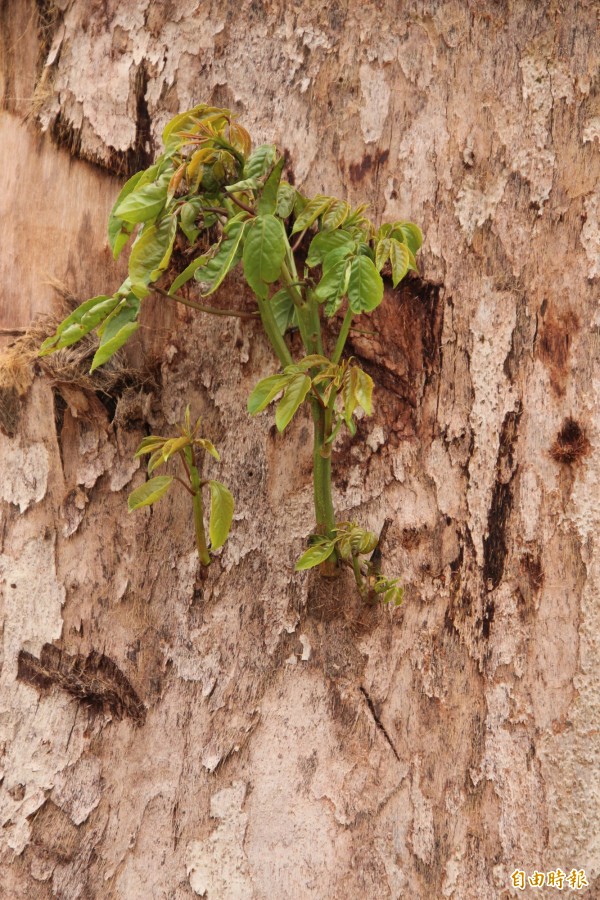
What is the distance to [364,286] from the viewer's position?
143 centimetres

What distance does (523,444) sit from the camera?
1753mm

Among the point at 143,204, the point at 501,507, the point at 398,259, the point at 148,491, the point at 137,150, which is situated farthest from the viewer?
the point at 137,150

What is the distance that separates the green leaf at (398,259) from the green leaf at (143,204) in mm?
444

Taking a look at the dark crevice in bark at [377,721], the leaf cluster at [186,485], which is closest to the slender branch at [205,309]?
the leaf cluster at [186,485]

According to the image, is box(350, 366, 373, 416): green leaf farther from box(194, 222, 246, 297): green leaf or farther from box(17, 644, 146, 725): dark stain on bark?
box(17, 644, 146, 725): dark stain on bark

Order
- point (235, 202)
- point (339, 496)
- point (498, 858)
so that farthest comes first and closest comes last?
point (339, 496), point (498, 858), point (235, 202)

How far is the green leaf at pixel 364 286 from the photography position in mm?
1423

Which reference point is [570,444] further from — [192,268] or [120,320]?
[120,320]

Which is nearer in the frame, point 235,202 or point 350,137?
point 235,202

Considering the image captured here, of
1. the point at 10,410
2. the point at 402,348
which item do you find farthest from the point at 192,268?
the point at 10,410

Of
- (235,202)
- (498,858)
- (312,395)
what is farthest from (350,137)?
(498,858)

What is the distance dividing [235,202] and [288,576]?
802mm

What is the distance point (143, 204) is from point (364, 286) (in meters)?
0.43

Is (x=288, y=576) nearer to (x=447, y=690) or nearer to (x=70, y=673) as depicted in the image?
(x=447, y=690)
